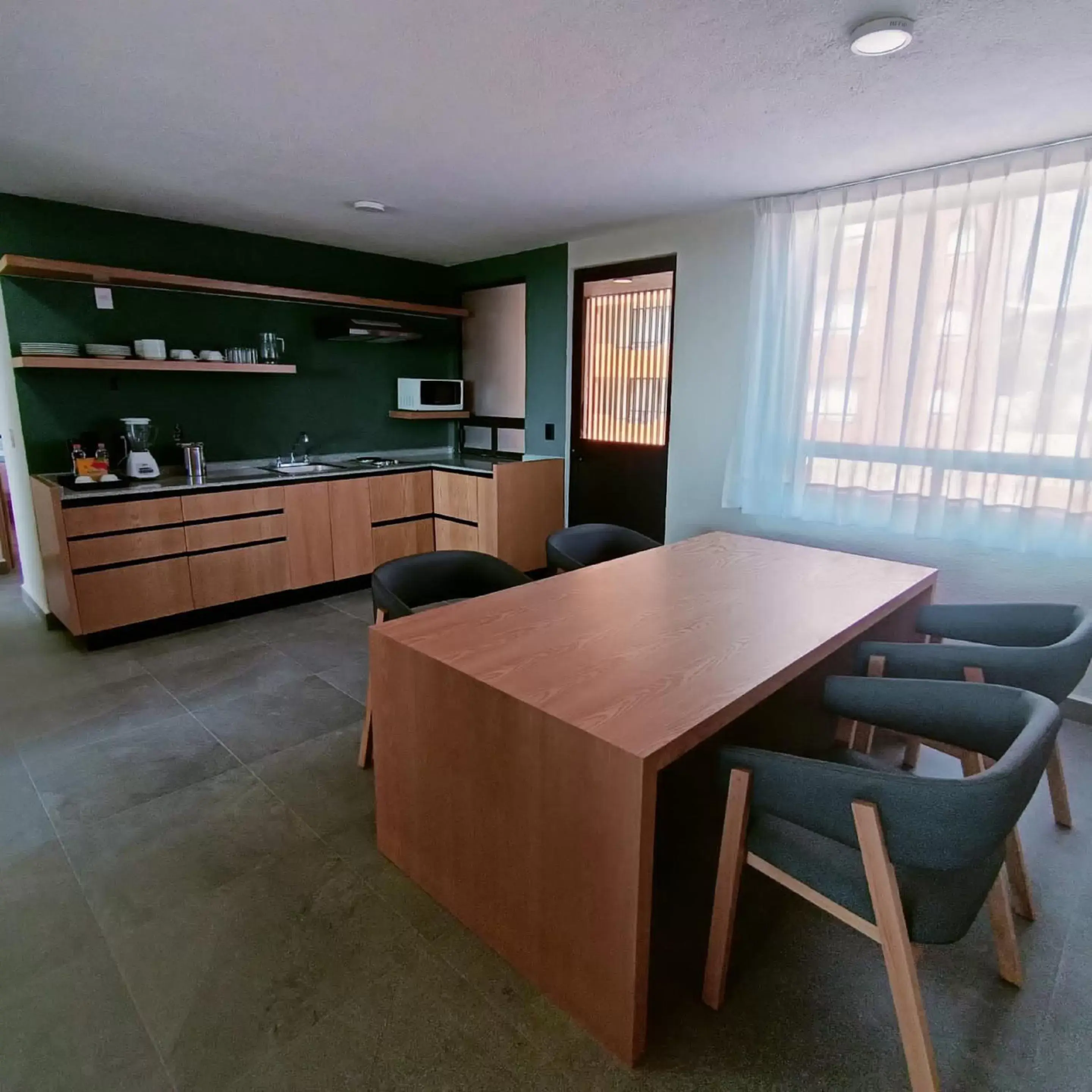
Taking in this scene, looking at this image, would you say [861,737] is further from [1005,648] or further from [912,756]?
[1005,648]

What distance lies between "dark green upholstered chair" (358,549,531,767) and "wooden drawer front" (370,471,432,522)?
7.35 ft

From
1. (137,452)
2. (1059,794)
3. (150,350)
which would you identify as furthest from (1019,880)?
(150,350)

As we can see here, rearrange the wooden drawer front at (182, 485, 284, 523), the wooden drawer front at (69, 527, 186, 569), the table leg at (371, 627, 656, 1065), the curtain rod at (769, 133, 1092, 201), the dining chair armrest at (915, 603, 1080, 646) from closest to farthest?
1. the table leg at (371, 627, 656, 1065)
2. the dining chair armrest at (915, 603, 1080, 646)
3. the curtain rod at (769, 133, 1092, 201)
4. the wooden drawer front at (69, 527, 186, 569)
5. the wooden drawer front at (182, 485, 284, 523)

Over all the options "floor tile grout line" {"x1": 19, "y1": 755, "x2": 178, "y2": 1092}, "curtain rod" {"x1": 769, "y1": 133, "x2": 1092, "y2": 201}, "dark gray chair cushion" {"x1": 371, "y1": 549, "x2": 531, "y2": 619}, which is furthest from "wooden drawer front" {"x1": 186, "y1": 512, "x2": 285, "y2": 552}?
"curtain rod" {"x1": 769, "y1": 133, "x2": 1092, "y2": 201}

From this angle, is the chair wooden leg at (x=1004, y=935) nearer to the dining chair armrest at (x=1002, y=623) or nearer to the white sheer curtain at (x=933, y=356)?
the dining chair armrest at (x=1002, y=623)

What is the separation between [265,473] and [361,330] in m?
1.19

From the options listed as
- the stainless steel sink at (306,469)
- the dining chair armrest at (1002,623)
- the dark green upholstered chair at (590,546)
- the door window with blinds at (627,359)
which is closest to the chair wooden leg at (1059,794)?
the dining chair armrest at (1002,623)

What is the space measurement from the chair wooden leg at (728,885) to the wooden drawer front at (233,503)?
139 inches

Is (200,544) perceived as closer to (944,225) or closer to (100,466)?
(100,466)

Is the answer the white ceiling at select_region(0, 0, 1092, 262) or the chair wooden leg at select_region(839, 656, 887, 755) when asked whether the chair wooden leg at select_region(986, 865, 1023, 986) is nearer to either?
the chair wooden leg at select_region(839, 656, 887, 755)

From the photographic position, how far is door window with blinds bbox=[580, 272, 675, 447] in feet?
14.2

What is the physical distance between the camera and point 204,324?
441 cm

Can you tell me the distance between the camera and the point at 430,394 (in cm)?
530

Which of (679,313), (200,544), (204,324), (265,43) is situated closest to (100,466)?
(200,544)
